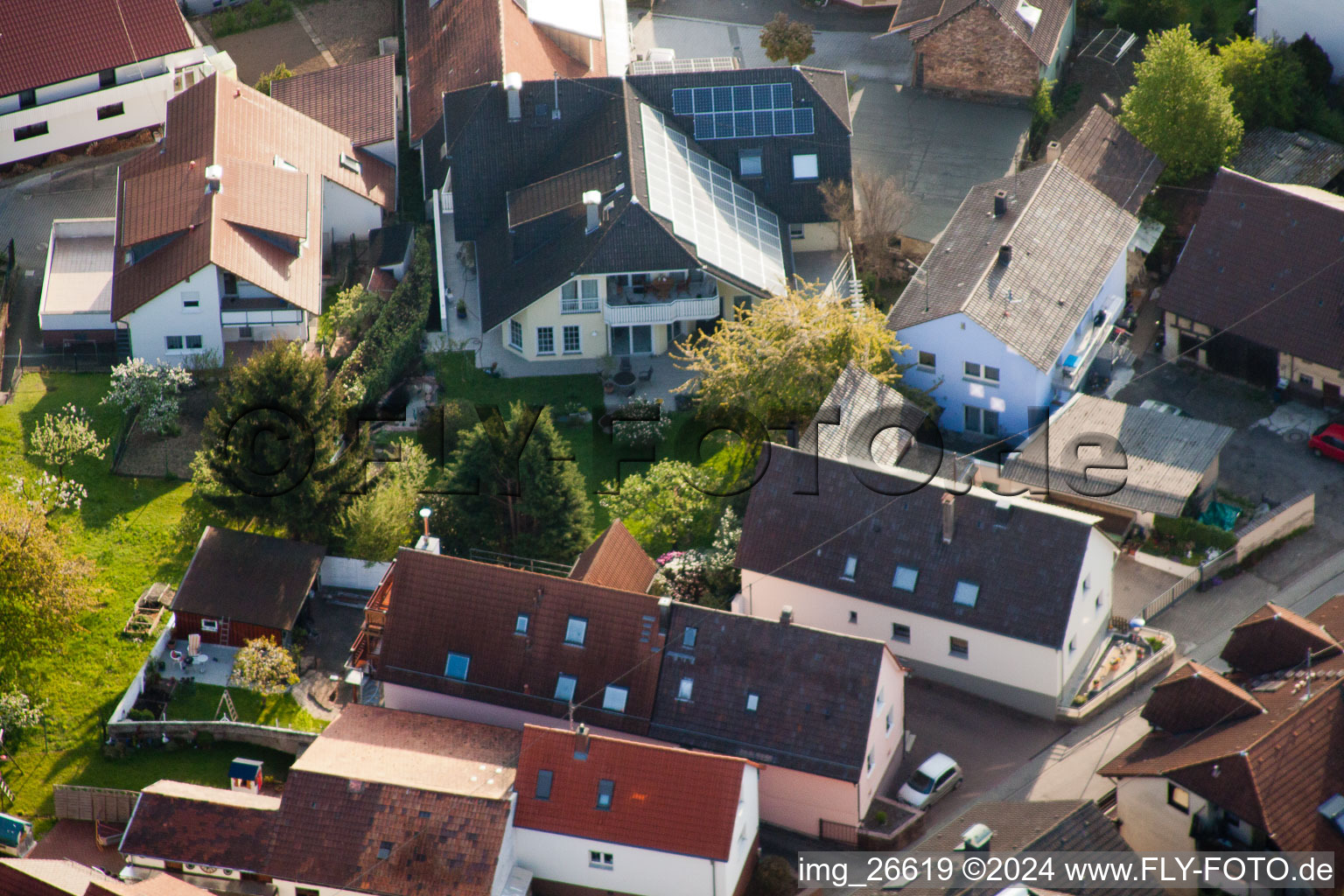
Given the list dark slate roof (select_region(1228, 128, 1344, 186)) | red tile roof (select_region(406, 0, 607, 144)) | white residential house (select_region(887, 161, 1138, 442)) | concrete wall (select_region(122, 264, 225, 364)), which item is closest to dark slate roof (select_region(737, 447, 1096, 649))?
white residential house (select_region(887, 161, 1138, 442))

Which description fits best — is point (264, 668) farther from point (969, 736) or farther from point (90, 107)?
point (90, 107)

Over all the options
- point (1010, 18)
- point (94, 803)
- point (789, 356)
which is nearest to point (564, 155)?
point (789, 356)

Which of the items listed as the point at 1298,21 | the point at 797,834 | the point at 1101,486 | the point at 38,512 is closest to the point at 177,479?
the point at 38,512

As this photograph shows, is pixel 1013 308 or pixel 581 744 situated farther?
pixel 1013 308

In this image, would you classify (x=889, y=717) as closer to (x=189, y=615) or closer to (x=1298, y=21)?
(x=189, y=615)

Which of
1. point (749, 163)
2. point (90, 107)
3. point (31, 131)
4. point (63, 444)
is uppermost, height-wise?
point (90, 107)

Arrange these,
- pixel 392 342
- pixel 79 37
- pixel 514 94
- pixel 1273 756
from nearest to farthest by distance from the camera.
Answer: pixel 1273 756
pixel 392 342
pixel 514 94
pixel 79 37

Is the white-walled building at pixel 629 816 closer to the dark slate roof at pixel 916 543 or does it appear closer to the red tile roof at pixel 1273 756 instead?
the dark slate roof at pixel 916 543
